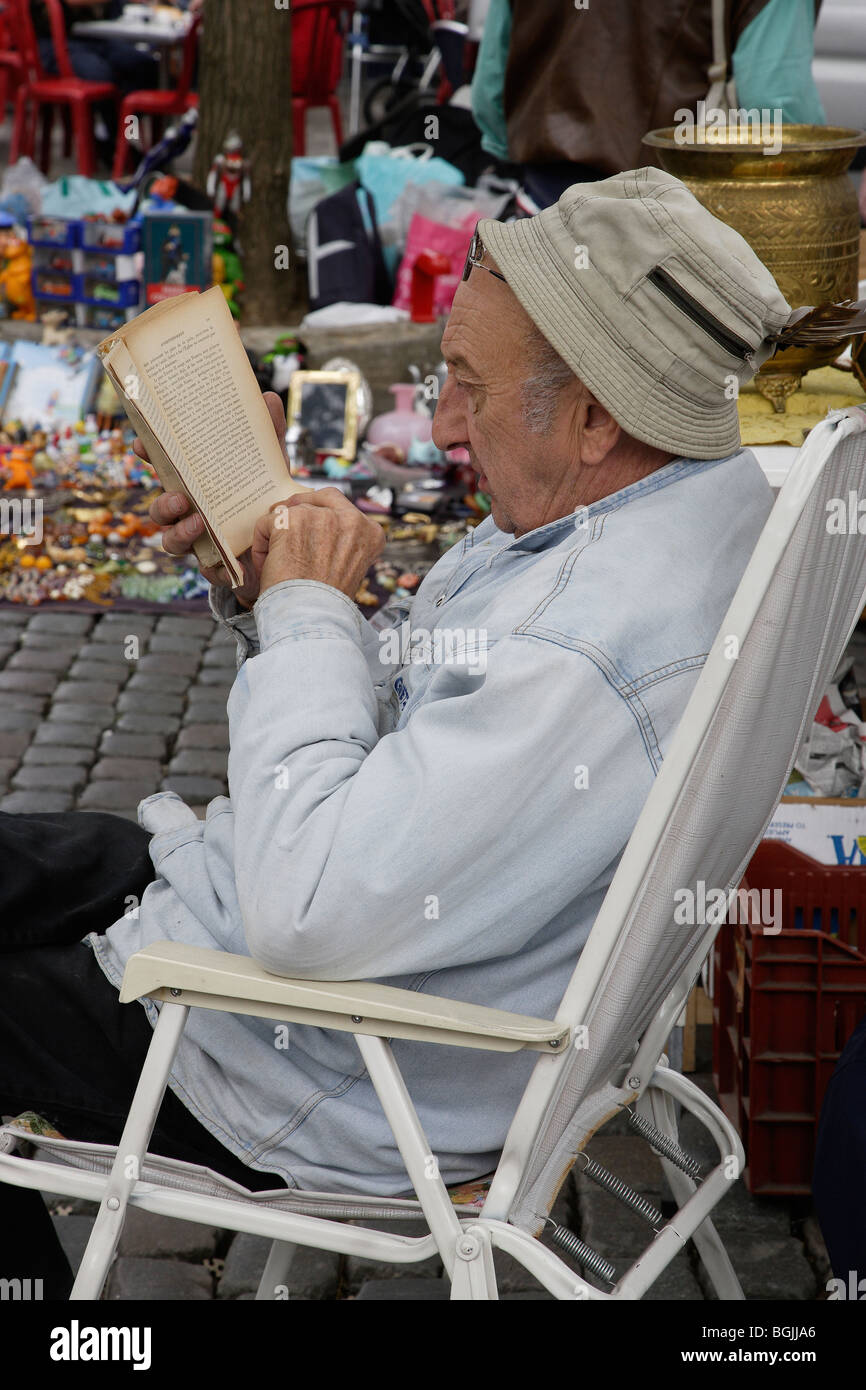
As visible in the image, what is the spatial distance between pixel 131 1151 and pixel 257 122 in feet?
21.0

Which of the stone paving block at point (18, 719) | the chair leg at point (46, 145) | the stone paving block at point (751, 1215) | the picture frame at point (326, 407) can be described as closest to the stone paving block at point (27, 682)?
the stone paving block at point (18, 719)

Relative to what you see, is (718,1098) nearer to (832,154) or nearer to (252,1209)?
(252,1209)

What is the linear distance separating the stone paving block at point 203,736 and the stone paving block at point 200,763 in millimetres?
30

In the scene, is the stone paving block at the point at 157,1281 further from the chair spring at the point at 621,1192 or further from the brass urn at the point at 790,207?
the brass urn at the point at 790,207

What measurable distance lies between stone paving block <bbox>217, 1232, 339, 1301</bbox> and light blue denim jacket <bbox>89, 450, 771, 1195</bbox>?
0.68 meters

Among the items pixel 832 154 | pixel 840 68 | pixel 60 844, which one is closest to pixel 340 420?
pixel 840 68

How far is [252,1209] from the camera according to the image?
168 cm

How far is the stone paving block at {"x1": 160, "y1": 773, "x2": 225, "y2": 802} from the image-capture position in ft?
12.8

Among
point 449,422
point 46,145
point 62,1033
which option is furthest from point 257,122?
point 62,1033

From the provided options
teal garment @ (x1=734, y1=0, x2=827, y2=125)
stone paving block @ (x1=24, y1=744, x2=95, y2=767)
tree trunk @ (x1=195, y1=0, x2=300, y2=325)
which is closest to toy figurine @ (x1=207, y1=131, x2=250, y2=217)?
tree trunk @ (x1=195, y1=0, x2=300, y2=325)

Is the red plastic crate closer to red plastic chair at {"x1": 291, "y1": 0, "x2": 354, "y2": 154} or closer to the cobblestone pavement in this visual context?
the cobblestone pavement

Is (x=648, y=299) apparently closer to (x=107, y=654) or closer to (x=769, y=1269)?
(x=769, y=1269)

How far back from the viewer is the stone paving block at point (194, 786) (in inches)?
154
